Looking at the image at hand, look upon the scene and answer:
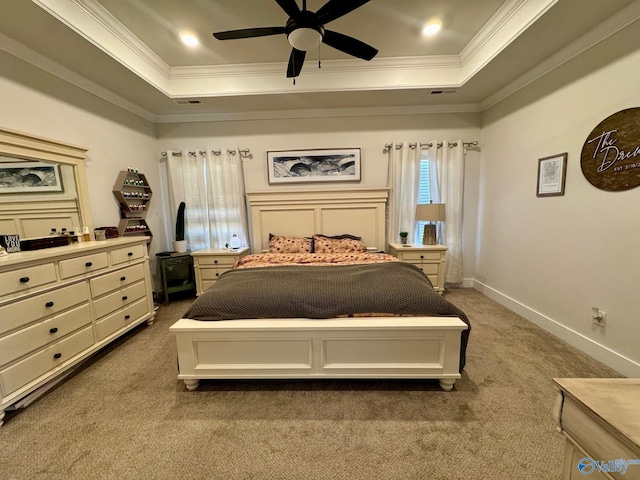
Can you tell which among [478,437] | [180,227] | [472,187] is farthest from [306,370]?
[472,187]

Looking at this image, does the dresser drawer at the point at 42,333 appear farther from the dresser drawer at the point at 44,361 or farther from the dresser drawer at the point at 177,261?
the dresser drawer at the point at 177,261

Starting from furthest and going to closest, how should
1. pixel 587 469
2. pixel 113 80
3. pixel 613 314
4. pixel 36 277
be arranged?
pixel 113 80 → pixel 613 314 → pixel 36 277 → pixel 587 469

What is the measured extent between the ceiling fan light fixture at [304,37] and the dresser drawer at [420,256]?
2.52 meters

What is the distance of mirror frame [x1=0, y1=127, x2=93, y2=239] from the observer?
1957mm

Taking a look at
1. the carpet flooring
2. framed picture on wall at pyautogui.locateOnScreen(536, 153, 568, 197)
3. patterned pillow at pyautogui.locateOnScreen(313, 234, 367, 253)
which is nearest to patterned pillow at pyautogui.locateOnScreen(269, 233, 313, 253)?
patterned pillow at pyautogui.locateOnScreen(313, 234, 367, 253)

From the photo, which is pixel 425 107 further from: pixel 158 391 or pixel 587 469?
pixel 158 391

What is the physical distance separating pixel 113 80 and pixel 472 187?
4.63m

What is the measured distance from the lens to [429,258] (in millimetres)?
3355

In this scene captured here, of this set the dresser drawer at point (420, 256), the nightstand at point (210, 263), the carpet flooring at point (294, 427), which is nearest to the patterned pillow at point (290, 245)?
the nightstand at point (210, 263)

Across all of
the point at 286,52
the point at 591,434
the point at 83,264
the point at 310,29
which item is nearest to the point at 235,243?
the point at 83,264

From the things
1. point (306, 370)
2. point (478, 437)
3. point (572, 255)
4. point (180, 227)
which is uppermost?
point (180, 227)

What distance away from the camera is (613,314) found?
1.96 meters

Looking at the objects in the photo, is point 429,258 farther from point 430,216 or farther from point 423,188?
point 423,188

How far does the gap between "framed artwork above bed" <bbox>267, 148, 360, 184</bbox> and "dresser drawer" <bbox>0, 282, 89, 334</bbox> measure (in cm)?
249
